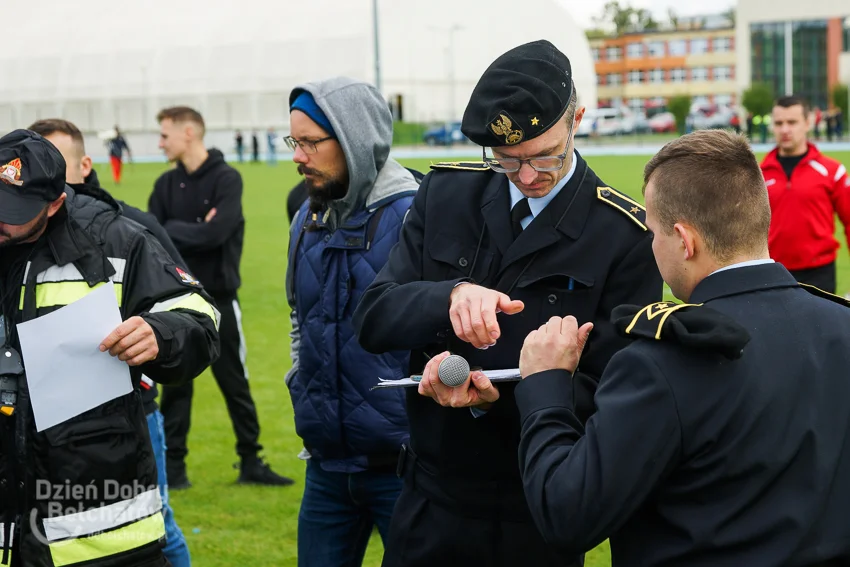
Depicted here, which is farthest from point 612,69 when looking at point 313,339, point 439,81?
point 313,339

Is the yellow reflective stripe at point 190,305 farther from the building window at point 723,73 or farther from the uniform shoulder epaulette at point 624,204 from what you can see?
the building window at point 723,73

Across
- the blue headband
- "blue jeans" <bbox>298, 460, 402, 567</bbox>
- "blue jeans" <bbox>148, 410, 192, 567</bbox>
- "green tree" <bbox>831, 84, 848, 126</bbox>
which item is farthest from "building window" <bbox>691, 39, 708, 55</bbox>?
"blue jeans" <bbox>298, 460, 402, 567</bbox>

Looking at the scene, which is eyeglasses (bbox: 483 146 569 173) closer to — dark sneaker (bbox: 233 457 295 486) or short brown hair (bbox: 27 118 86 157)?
short brown hair (bbox: 27 118 86 157)

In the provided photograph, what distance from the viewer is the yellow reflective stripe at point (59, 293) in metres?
3.30

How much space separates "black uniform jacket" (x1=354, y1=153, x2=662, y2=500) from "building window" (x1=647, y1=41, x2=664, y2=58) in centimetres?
10268

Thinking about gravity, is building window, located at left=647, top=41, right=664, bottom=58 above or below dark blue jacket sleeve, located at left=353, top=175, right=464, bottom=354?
above

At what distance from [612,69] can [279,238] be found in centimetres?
9021

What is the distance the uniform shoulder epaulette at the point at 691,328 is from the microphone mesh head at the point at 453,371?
539 mm

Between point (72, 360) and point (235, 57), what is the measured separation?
243 feet

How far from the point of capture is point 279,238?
19797 millimetres

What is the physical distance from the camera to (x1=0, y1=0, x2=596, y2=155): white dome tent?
72.4 meters

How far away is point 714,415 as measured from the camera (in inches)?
81.4

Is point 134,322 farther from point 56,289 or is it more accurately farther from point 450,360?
point 450,360

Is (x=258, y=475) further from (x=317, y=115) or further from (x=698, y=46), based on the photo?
(x=698, y=46)
